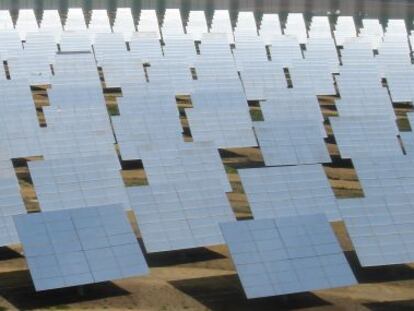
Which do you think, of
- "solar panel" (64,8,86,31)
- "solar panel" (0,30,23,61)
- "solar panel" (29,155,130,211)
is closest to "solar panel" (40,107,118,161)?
"solar panel" (29,155,130,211)

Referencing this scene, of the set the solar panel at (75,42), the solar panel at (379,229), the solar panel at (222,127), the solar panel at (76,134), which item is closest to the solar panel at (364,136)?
the solar panel at (222,127)

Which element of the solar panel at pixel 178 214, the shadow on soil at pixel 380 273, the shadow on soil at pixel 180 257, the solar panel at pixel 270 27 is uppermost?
the solar panel at pixel 270 27

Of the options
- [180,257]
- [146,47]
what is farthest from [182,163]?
[146,47]

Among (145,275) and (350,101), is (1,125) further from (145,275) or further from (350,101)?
(350,101)

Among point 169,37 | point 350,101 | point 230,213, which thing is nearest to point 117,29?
point 169,37

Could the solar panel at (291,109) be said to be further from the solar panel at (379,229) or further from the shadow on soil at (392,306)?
the shadow on soil at (392,306)
